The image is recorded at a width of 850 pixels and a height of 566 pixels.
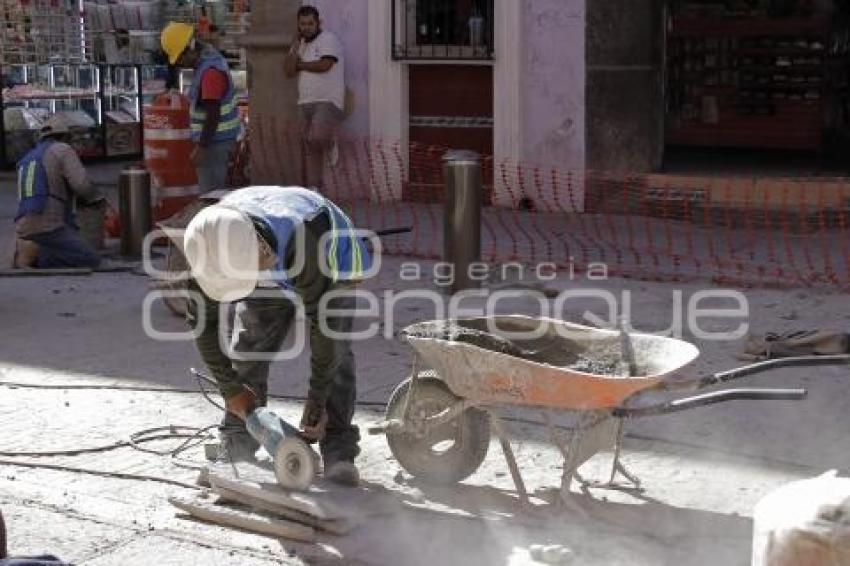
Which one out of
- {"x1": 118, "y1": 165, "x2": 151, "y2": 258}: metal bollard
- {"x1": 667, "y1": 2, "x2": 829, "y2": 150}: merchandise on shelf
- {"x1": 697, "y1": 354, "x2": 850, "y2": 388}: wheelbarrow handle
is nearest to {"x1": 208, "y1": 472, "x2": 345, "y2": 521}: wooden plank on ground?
{"x1": 697, "y1": 354, "x2": 850, "y2": 388}: wheelbarrow handle

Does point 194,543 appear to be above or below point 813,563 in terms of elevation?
below

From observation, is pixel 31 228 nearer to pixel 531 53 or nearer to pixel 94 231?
pixel 94 231

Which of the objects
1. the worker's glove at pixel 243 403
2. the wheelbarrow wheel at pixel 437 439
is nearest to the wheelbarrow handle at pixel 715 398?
the wheelbarrow wheel at pixel 437 439

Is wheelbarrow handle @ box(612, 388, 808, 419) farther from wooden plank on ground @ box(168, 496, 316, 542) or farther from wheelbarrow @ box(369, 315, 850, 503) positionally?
wooden plank on ground @ box(168, 496, 316, 542)

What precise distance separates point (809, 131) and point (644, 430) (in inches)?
416

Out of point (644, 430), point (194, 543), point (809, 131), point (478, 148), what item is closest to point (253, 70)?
point (478, 148)

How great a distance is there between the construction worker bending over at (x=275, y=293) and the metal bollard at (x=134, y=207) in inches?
226

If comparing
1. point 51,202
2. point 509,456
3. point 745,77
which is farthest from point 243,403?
point 745,77

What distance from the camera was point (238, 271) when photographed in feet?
17.1

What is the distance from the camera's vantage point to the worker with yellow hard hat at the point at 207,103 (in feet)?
41.2

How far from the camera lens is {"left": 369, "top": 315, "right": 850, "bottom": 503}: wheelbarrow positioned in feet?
18.2

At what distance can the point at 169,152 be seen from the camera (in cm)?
1320

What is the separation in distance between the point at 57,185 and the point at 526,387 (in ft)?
20.9

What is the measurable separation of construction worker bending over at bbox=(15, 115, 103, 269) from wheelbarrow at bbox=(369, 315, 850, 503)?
217 inches
